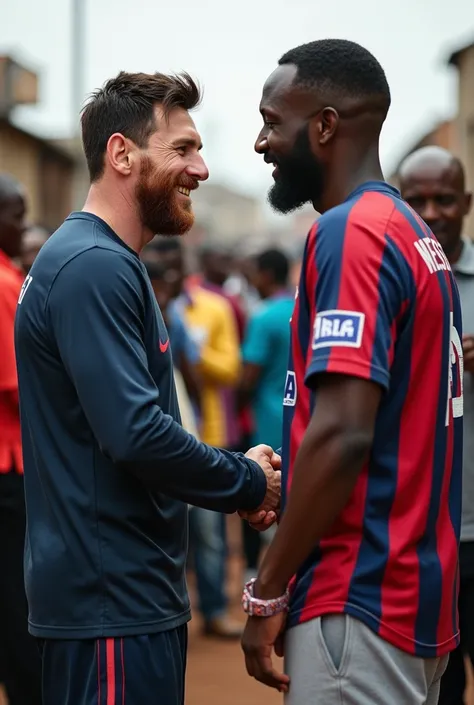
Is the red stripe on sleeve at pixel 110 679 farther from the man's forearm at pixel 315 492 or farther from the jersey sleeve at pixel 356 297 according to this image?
the jersey sleeve at pixel 356 297

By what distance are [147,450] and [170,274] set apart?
496 cm

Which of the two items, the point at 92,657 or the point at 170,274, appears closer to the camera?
the point at 92,657

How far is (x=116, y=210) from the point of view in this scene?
3158 millimetres

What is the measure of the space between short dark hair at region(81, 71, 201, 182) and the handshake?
3.22ft

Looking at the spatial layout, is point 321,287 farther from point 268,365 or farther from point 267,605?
point 268,365

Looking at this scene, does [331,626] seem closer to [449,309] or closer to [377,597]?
[377,597]

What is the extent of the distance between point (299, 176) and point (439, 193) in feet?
5.95

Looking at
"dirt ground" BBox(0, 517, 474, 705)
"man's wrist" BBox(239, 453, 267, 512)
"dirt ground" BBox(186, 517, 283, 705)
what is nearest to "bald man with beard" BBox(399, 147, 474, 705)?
"man's wrist" BBox(239, 453, 267, 512)

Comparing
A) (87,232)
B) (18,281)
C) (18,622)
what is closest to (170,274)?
(18,281)

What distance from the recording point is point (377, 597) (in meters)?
2.48

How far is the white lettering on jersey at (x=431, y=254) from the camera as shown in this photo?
2.61 metres

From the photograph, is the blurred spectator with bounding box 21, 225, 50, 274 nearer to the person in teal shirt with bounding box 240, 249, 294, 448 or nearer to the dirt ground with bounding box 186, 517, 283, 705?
the person in teal shirt with bounding box 240, 249, 294, 448

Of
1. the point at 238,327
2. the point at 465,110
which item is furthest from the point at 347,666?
the point at 465,110

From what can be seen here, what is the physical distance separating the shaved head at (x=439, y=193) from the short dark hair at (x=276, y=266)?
4141 millimetres
